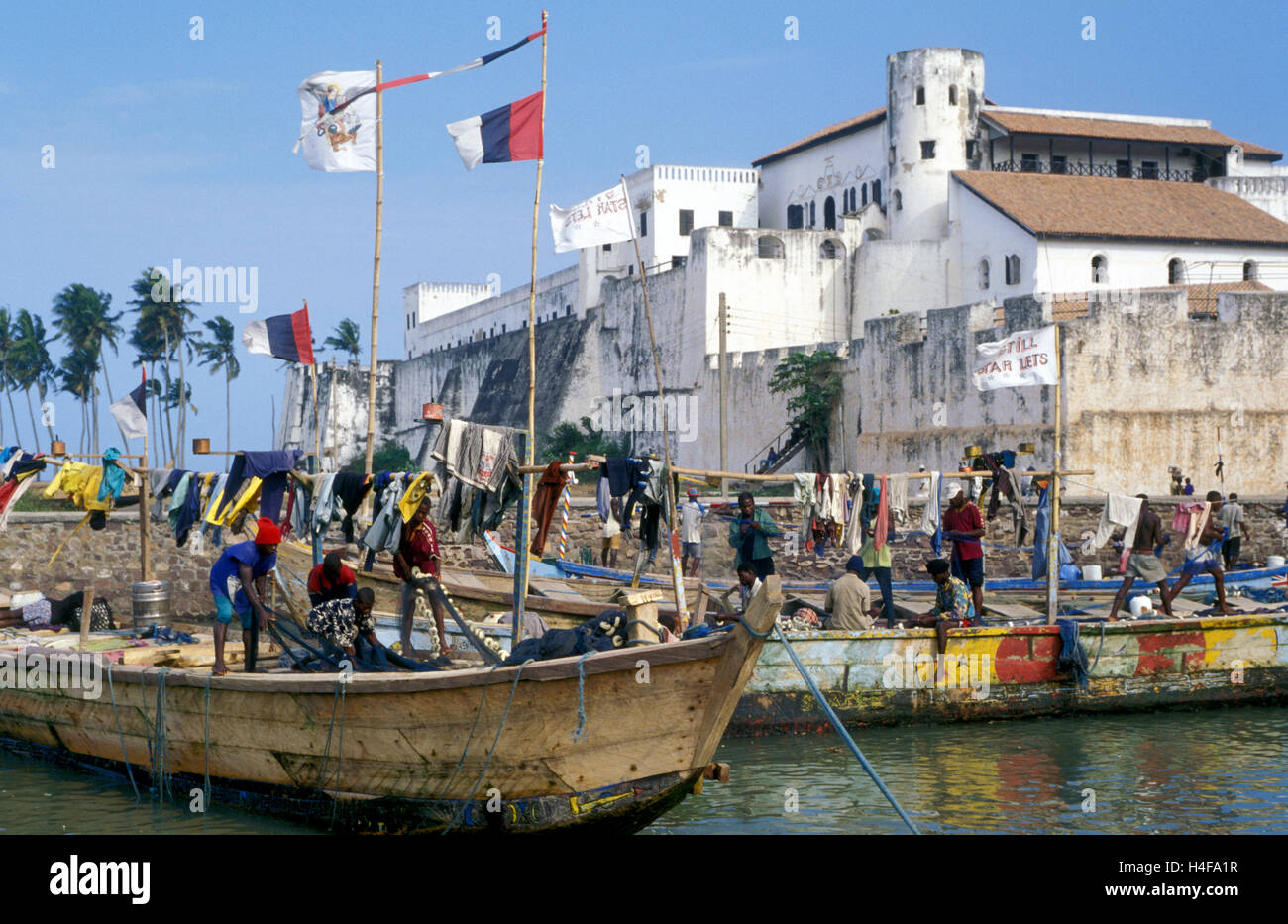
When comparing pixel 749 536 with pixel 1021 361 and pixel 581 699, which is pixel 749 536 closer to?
pixel 1021 361

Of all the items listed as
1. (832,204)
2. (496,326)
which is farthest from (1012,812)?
(496,326)

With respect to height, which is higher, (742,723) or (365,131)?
(365,131)

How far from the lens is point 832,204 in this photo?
144ft

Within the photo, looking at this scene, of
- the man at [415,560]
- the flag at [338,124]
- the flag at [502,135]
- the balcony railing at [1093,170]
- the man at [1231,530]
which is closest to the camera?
the man at [415,560]

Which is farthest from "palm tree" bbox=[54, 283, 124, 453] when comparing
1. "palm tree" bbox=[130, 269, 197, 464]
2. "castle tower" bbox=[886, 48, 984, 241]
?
"castle tower" bbox=[886, 48, 984, 241]

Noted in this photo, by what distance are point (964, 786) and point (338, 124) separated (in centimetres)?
823

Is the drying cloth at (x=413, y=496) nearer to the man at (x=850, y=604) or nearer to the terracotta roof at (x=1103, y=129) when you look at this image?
the man at (x=850, y=604)

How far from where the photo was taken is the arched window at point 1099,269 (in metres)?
35.2

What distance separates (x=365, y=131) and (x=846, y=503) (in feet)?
19.7

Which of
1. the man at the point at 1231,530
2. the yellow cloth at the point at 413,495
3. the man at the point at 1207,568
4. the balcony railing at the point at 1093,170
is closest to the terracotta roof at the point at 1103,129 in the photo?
the balcony railing at the point at 1093,170

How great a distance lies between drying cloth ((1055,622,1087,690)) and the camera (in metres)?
12.7

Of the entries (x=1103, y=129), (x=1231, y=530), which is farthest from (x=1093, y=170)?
(x=1231, y=530)
